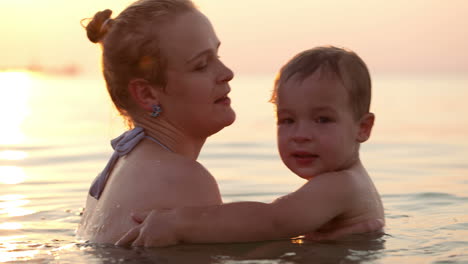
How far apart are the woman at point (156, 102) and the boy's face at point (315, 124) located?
16.0 inches

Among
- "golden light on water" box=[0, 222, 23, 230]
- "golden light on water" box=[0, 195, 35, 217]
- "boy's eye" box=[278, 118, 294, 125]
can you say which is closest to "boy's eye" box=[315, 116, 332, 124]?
"boy's eye" box=[278, 118, 294, 125]

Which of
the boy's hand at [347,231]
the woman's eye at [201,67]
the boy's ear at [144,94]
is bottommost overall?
the boy's hand at [347,231]

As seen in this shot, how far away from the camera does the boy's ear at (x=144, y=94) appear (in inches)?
200

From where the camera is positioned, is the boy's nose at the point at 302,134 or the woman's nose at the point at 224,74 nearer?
the boy's nose at the point at 302,134

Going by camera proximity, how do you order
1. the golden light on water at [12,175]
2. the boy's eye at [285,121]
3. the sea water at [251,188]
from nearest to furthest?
the sea water at [251,188], the boy's eye at [285,121], the golden light on water at [12,175]

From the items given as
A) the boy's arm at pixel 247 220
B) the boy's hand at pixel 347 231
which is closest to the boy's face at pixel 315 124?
the boy's arm at pixel 247 220

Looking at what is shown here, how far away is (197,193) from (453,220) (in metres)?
2.01

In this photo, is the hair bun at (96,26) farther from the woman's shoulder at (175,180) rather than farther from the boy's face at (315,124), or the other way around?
the boy's face at (315,124)

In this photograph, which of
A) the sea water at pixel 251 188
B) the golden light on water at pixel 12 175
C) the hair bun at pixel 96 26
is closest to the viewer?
the sea water at pixel 251 188

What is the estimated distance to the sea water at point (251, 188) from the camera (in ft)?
14.8

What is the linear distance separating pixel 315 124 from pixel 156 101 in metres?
0.99

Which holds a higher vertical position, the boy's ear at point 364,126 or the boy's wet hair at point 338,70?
the boy's wet hair at point 338,70

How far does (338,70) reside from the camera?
4.88 m

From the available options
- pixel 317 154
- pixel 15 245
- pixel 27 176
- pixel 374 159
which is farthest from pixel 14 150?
pixel 317 154
